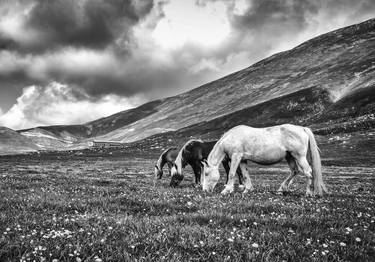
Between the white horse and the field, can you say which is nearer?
the field

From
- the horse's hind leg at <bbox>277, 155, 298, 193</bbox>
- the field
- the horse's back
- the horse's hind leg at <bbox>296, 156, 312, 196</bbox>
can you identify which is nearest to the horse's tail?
the horse's hind leg at <bbox>296, 156, 312, 196</bbox>

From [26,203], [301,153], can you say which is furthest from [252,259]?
[301,153]

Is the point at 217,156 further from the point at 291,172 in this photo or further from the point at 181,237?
the point at 181,237

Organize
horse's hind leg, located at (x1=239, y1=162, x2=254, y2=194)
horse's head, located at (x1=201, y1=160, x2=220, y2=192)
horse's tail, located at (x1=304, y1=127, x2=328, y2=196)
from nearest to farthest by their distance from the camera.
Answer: horse's tail, located at (x1=304, y1=127, x2=328, y2=196) < horse's hind leg, located at (x1=239, y1=162, x2=254, y2=194) < horse's head, located at (x1=201, y1=160, x2=220, y2=192)

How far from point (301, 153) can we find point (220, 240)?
10833 mm

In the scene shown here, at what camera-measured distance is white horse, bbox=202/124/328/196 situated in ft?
49.9

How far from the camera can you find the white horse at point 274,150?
49.9ft

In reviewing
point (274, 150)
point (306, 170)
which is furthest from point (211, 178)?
point (306, 170)

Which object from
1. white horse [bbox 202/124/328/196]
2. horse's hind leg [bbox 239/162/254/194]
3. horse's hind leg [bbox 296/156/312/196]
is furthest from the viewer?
horse's hind leg [bbox 239/162/254/194]

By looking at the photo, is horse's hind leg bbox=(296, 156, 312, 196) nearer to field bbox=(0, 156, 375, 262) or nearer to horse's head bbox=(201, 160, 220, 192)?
horse's head bbox=(201, 160, 220, 192)

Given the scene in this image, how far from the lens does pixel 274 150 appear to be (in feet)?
50.5

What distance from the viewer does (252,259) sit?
4934mm

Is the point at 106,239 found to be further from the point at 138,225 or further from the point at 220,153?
the point at 220,153

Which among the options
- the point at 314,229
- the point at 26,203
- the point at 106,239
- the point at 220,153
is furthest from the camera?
the point at 220,153
